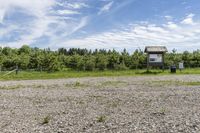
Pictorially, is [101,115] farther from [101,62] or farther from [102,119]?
[101,62]

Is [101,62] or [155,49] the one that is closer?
[155,49]

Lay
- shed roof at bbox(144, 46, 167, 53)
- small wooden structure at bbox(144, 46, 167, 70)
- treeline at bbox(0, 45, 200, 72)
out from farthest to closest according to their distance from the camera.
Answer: treeline at bbox(0, 45, 200, 72) < small wooden structure at bbox(144, 46, 167, 70) < shed roof at bbox(144, 46, 167, 53)

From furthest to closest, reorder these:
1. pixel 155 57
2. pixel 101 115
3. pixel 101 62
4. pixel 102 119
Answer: pixel 101 62 → pixel 155 57 → pixel 101 115 → pixel 102 119

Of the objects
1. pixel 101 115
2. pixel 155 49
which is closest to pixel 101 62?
pixel 155 49

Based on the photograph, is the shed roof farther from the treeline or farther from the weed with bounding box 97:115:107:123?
the weed with bounding box 97:115:107:123

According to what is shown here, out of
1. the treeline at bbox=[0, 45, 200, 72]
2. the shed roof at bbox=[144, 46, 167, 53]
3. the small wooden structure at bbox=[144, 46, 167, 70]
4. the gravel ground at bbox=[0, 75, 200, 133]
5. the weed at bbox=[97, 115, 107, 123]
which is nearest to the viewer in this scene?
the gravel ground at bbox=[0, 75, 200, 133]

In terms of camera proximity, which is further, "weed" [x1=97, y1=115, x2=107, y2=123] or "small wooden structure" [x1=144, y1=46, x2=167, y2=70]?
"small wooden structure" [x1=144, y1=46, x2=167, y2=70]

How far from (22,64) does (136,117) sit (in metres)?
60.6

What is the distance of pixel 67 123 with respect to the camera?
1004 centimetres

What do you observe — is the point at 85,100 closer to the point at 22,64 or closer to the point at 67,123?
the point at 67,123

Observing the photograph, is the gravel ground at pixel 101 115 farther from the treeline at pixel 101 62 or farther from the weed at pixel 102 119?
the treeline at pixel 101 62

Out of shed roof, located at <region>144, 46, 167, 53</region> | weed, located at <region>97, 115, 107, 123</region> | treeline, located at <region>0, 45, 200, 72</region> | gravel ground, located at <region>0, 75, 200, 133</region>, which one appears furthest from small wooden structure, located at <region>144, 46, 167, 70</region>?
weed, located at <region>97, 115, 107, 123</region>

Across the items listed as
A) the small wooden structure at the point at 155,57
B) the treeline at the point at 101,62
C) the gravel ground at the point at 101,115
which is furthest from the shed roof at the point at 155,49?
the gravel ground at the point at 101,115

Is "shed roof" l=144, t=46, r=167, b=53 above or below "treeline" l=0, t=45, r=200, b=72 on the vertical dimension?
above
